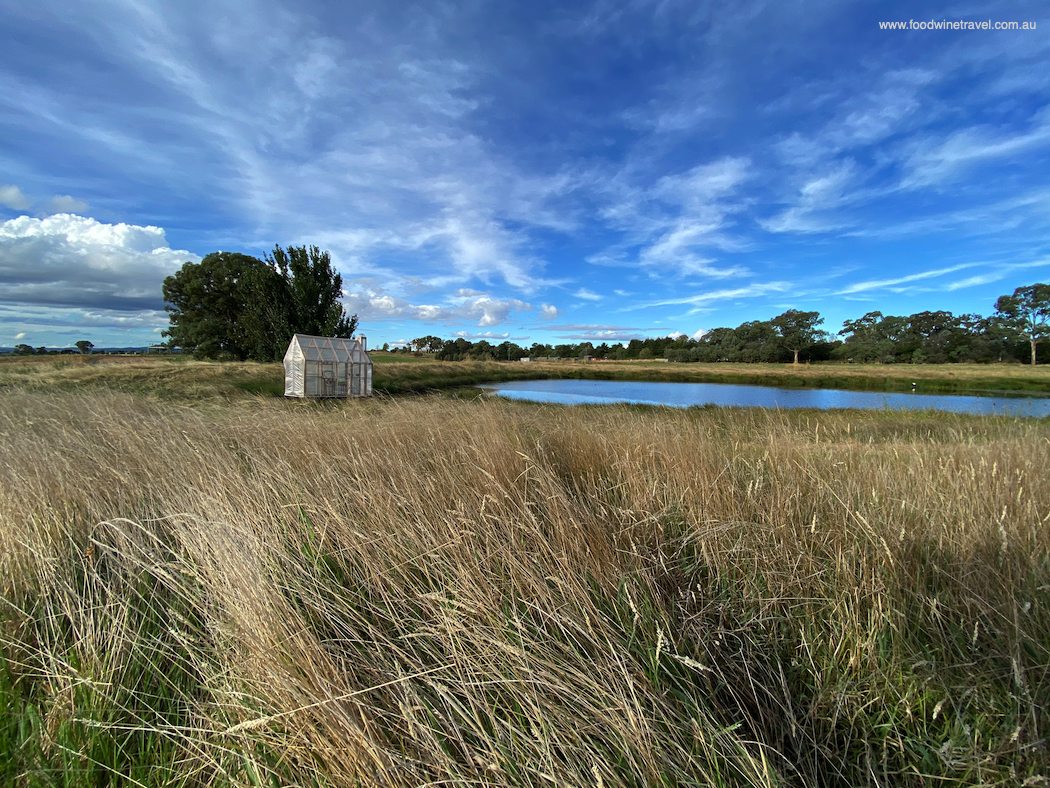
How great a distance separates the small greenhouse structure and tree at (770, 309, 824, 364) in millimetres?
88721

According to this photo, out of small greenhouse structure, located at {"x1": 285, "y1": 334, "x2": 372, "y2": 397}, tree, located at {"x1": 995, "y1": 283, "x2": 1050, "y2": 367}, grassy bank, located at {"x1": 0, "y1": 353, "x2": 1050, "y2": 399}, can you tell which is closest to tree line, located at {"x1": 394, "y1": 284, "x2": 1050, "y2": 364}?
tree, located at {"x1": 995, "y1": 283, "x2": 1050, "y2": 367}

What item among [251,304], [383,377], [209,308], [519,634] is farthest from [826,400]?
[209,308]

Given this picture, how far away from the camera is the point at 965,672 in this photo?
5.25ft

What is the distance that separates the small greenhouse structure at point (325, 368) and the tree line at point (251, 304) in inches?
742

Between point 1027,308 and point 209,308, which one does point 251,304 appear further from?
point 1027,308

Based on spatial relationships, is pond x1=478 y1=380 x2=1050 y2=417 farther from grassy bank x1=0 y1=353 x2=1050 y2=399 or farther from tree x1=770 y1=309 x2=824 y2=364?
tree x1=770 y1=309 x2=824 y2=364

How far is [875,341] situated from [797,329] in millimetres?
14679

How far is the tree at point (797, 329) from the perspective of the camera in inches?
3408

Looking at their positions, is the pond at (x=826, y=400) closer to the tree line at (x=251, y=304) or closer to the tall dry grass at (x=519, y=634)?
the tall dry grass at (x=519, y=634)

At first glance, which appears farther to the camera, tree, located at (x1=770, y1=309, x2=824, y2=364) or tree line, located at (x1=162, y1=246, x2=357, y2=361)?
tree, located at (x1=770, y1=309, x2=824, y2=364)

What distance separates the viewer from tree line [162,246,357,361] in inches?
1534

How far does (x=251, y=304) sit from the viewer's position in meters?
39.4

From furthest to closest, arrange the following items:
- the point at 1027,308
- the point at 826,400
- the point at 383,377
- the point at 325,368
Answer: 1. the point at 1027,308
2. the point at 383,377
3. the point at 826,400
4. the point at 325,368

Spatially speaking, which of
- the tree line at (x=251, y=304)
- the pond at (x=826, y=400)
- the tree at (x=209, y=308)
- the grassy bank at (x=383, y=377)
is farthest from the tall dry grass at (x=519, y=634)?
the tree at (x=209, y=308)
